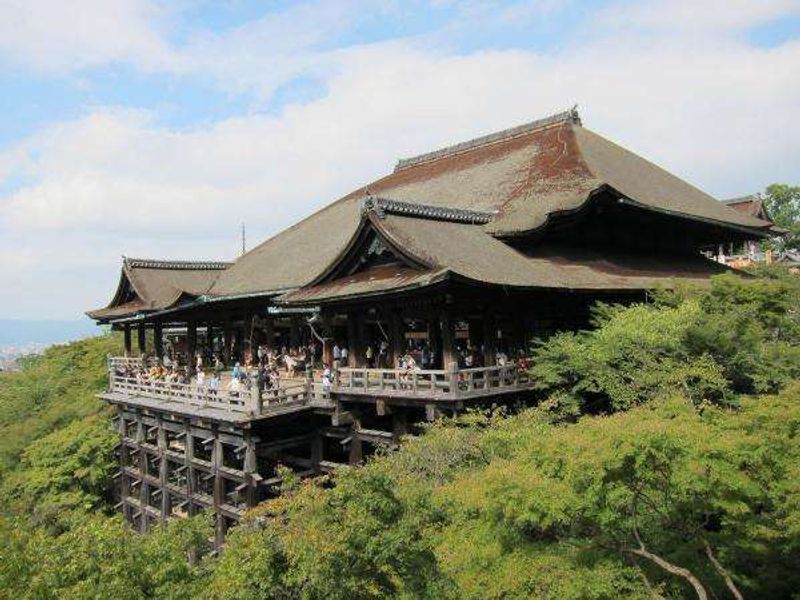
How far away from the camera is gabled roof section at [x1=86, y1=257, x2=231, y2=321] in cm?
2933

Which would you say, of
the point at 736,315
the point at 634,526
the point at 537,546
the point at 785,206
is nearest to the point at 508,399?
the point at 736,315

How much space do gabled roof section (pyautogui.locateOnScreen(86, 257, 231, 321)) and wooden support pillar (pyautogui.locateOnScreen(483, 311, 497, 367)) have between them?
608 inches

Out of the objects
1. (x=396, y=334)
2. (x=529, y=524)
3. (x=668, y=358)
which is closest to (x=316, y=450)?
(x=396, y=334)

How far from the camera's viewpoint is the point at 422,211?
20.3m

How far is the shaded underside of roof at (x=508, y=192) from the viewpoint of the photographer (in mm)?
22828

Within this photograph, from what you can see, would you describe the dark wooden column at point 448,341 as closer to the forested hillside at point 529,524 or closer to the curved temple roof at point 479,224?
the curved temple roof at point 479,224

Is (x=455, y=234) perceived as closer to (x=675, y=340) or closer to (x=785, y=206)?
(x=675, y=340)

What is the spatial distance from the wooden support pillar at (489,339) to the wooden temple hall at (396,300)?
4 cm

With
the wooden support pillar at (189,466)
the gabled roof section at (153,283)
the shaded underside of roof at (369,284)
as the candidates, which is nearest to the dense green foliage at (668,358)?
the shaded underside of roof at (369,284)

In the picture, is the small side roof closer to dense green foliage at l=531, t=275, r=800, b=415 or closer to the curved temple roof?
the curved temple roof

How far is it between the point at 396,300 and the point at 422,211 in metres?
3.78

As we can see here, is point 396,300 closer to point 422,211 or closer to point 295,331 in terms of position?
point 422,211

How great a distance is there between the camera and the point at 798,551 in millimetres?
10055

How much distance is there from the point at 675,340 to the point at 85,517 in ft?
68.9
